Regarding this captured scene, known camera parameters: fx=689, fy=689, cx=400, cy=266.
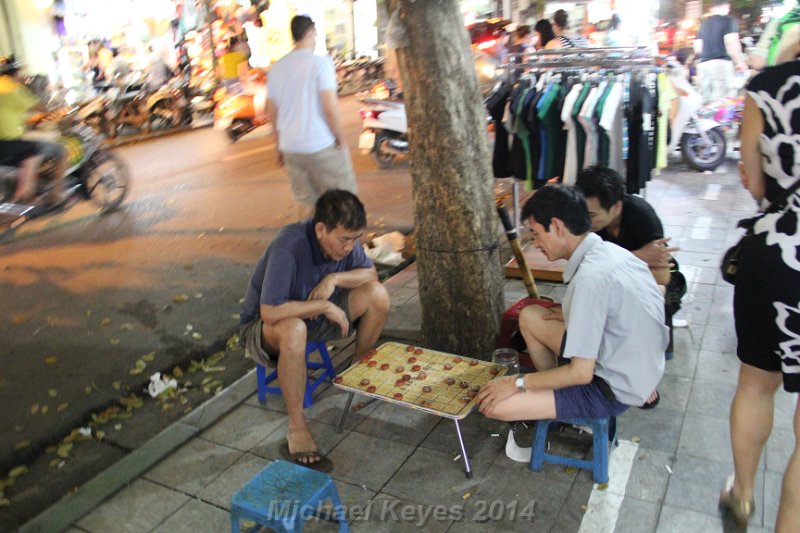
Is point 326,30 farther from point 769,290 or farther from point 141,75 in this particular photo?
point 769,290

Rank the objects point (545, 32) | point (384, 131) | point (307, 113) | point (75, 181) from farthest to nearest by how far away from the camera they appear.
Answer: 1. point (384, 131)
2. point (545, 32)
3. point (75, 181)
4. point (307, 113)

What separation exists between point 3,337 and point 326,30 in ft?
63.7

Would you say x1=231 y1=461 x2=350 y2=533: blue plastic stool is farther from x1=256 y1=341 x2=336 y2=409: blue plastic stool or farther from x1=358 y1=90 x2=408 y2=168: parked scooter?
x1=358 y1=90 x2=408 y2=168: parked scooter

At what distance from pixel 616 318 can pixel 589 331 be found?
151mm

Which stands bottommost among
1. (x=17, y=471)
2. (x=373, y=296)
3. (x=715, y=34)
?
(x=17, y=471)

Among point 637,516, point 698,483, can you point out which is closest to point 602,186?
point 698,483

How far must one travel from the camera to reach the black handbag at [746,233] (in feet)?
7.35

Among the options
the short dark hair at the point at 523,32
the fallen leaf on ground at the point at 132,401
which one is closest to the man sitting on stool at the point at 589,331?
the fallen leaf on ground at the point at 132,401

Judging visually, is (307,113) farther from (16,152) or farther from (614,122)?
(16,152)

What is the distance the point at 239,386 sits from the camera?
400cm

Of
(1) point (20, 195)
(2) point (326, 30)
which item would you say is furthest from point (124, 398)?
(2) point (326, 30)

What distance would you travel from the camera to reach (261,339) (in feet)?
11.4

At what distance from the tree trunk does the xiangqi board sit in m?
0.53

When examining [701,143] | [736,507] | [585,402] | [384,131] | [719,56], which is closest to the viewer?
[736,507]
